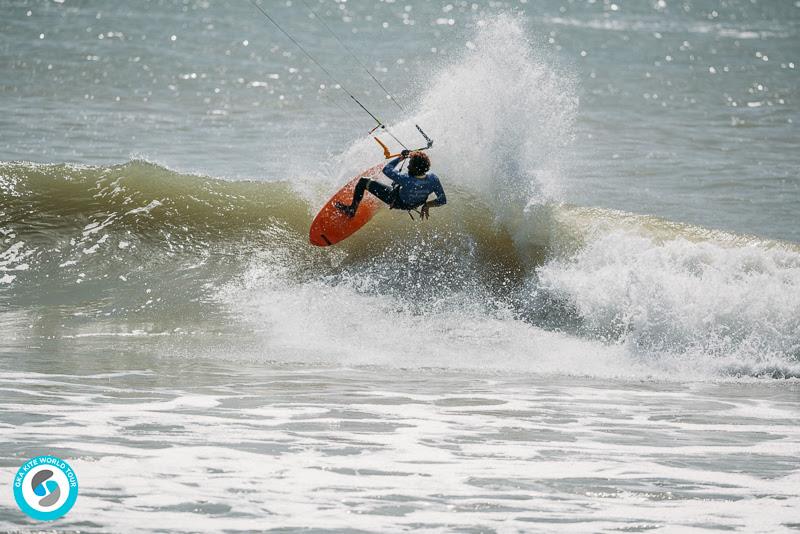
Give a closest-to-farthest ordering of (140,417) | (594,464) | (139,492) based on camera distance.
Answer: (139,492), (594,464), (140,417)

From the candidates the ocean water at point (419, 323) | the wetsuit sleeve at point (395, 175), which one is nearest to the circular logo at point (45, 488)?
the ocean water at point (419, 323)

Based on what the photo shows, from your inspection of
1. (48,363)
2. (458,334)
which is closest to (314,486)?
(48,363)

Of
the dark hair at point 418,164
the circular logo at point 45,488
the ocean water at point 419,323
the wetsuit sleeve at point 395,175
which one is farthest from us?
the wetsuit sleeve at point 395,175

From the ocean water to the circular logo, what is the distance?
0.33 feet

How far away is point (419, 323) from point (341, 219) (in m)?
1.70

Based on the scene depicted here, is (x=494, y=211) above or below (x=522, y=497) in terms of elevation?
above

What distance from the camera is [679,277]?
1234 cm

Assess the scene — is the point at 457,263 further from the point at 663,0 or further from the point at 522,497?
the point at 663,0

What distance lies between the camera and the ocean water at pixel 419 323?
7191 millimetres

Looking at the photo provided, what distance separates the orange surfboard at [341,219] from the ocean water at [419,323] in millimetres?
505

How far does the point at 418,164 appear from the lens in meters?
11.1

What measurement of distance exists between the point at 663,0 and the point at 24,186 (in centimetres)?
7169

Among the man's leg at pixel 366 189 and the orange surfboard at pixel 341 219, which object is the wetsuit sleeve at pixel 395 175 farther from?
the orange surfboard at pixel 341 219

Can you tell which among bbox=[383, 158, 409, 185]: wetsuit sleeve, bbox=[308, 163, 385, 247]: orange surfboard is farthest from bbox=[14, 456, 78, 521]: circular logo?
bbox=[308, 163, 385, 247]: orange surfboard
